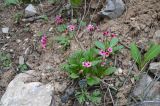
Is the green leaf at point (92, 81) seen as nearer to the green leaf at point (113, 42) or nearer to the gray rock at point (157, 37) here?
the green leaf at point (113, 42)

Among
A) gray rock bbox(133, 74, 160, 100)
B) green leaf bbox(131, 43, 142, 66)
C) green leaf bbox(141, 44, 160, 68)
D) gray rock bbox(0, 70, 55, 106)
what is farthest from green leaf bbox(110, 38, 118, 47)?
gray rock bbox(0, 70, 55, 106)

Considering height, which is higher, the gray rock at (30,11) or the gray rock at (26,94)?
the gray rock at (30,11)

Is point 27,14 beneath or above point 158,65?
above

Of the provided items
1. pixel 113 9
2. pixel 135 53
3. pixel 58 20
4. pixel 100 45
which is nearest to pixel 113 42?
pixel 100 45

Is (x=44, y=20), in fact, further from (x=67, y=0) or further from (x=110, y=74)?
(x=110, y=74)

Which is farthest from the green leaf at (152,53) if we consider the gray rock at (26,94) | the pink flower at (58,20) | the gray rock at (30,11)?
the gray rock at (30,11)

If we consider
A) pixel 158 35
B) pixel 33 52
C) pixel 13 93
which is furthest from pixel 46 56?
pixel 158 35

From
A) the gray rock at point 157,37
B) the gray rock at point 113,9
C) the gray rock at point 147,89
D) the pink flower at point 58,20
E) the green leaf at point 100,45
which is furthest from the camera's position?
the pink flower at point 58,20
